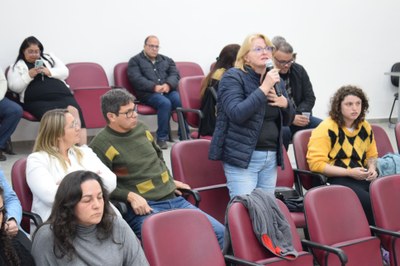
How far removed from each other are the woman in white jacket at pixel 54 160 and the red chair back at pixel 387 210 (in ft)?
4.73

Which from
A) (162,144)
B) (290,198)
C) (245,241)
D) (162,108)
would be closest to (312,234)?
(245,241)

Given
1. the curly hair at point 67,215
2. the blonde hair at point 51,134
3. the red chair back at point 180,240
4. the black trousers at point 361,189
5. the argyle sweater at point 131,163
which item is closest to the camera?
the curly hair at point 67,215

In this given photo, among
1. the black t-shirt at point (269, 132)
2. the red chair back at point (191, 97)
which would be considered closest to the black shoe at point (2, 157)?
the red chair back at point (191, 97)

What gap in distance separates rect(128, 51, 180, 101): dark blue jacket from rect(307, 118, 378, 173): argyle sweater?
2.58 meters

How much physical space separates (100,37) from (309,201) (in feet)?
13.1

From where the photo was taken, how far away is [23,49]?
625 cm

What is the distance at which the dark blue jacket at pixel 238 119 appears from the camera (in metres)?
3.86

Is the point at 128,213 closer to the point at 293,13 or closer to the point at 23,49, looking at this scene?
the point at 23,49

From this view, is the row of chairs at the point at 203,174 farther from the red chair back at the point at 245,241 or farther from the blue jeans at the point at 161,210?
the red chair back at the point at 245,241

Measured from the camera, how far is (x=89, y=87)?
6.49 meters

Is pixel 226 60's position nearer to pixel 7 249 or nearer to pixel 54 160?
pixel 54 160

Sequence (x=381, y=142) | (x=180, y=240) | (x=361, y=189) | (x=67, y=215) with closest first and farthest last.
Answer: (x=67, y=215)
(x=180, y=240)
(x=361, y=189)
(x=381, y=142)

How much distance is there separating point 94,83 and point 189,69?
42.8 inches

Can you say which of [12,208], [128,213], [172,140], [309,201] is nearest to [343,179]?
[309,201]
